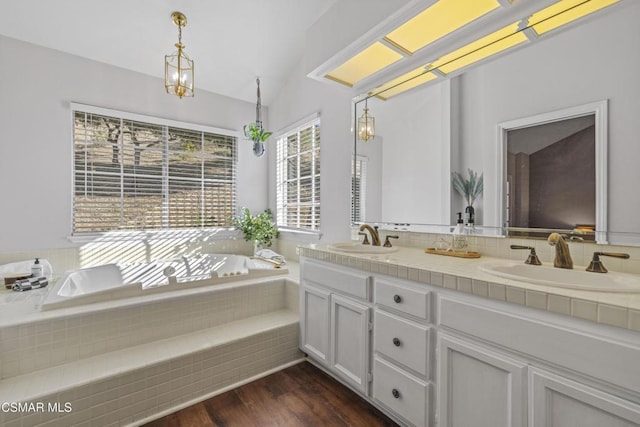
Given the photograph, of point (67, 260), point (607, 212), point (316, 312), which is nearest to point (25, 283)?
point (67, 260)

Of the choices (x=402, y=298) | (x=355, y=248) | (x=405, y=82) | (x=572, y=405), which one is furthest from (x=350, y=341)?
(x=405, y=82)

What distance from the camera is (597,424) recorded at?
0.86m

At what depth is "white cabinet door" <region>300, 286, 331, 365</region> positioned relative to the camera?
6.32 feet

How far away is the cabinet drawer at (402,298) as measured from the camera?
1316 mm

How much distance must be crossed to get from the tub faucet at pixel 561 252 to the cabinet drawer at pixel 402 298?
0.63 metres

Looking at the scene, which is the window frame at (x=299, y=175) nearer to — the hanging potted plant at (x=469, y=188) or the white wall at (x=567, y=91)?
the white wall at (x=567, y=91)

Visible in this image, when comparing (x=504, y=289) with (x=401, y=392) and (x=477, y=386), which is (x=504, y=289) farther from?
(x=401, y=392)

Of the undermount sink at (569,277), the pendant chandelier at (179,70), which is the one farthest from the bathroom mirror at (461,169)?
the pendant chandelier at (179,70)

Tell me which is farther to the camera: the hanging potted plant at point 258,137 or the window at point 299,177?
the hanging potted plant at point 258,137

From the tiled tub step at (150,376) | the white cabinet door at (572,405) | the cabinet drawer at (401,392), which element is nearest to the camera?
the white cabinet door at (572,405)

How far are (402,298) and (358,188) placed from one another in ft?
4.65

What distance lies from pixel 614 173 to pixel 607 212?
0.18 m

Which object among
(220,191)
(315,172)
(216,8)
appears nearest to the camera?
(216,8)

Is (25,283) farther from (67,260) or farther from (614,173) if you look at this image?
(614,173)
